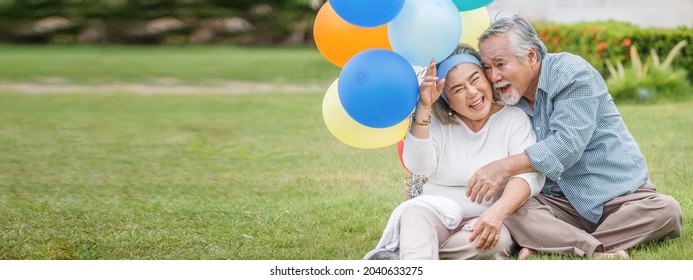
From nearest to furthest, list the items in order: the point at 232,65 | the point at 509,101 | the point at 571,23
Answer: the point at 509,101 → the point at 571,23 → the point at 232,65

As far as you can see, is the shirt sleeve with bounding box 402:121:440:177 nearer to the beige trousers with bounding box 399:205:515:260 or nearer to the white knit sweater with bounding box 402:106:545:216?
the white knit sweater with bounding box 402:106:545:216

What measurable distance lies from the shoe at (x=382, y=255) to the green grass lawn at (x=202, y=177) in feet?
0.85

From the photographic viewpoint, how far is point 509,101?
374 centimetres

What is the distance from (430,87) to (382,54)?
8.3 inches

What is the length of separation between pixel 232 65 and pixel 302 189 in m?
11.1

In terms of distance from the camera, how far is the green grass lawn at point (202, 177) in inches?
167

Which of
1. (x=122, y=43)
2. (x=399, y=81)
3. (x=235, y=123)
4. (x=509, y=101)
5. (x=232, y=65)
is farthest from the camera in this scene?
(x=122, y=43)

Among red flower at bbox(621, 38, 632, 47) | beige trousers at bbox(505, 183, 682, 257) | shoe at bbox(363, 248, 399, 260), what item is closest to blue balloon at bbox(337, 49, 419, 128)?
shoe at bbox(363, 248, 399, 260)

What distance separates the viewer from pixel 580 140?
144 inches

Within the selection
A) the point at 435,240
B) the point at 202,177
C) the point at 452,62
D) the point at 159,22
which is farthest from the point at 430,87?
the point at 159,22

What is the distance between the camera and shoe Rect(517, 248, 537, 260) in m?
3.72

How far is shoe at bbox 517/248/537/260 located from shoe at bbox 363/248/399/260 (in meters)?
0.47

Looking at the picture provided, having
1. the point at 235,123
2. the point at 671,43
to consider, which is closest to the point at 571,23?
the point at 671,43

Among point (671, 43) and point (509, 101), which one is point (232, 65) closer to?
point (671, 43)
